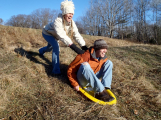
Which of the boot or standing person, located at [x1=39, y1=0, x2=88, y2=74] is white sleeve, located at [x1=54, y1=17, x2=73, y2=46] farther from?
the boot

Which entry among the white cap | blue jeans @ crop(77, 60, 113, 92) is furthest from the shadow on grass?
the white cap

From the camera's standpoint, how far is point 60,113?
6.40 feet

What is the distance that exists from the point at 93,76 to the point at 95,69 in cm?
43

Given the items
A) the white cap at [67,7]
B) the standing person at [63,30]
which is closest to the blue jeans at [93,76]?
the standing person at [63,30]

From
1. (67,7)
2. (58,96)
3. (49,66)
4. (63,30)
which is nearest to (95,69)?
(58,96)

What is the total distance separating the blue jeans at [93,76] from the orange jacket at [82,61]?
0.10m

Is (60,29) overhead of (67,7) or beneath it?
beneath

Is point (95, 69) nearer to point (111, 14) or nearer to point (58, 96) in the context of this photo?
point (58, 96)

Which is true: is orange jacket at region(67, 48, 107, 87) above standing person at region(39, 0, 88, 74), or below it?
below

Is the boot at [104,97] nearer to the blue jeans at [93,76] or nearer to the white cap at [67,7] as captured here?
the blue jeans at [93,76]

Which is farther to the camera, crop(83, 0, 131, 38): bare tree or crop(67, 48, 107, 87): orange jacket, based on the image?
crop(83, 0, 131, 38): bare tree

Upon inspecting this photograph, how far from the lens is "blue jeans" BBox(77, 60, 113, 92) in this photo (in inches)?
87.6

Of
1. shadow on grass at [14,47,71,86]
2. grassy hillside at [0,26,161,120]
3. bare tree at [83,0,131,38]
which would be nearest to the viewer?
grassy hillside at [0,26,161,120]

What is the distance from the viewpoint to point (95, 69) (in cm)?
264
